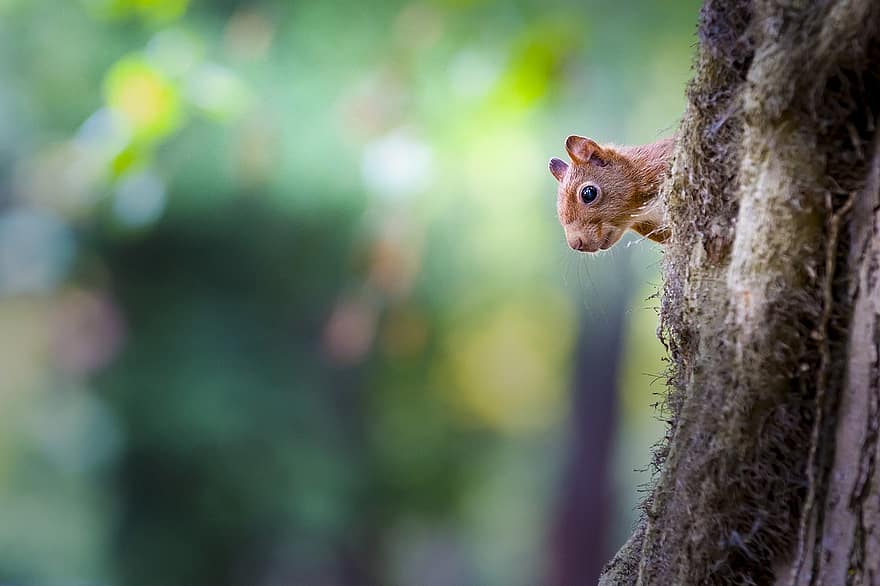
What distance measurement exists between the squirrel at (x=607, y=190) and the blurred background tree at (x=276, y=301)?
2.07m

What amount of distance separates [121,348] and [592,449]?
4.52 meters

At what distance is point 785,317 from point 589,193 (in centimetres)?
95

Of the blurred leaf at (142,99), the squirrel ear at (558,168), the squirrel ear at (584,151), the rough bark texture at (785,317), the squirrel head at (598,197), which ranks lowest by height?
the rough bark texture at (785,317)

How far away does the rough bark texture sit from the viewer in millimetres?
1041

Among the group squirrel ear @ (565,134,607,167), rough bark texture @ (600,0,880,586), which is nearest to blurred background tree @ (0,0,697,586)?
squirrel ear @ (565,134,607,167)

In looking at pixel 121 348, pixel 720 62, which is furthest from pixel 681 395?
pixel 121 348

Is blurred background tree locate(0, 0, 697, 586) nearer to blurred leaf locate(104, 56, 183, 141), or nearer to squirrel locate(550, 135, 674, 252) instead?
blurred leaf locate(104, 56, 183, 141)

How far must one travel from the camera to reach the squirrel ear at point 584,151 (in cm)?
203

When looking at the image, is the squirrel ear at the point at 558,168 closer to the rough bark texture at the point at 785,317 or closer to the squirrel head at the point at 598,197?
the squirrel head at the point at 598,197

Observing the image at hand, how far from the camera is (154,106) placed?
2746 mm

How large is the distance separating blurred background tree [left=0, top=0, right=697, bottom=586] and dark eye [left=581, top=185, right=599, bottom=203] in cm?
212

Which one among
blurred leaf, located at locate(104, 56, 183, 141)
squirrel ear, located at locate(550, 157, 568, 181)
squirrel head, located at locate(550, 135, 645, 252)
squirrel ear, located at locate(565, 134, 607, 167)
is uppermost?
blurred leaf, located at locate(104, 56, 183, 141)

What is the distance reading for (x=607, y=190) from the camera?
2.00 meters

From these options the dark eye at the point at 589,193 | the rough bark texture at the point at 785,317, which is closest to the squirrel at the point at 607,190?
the dark eye at the point at 589,193
